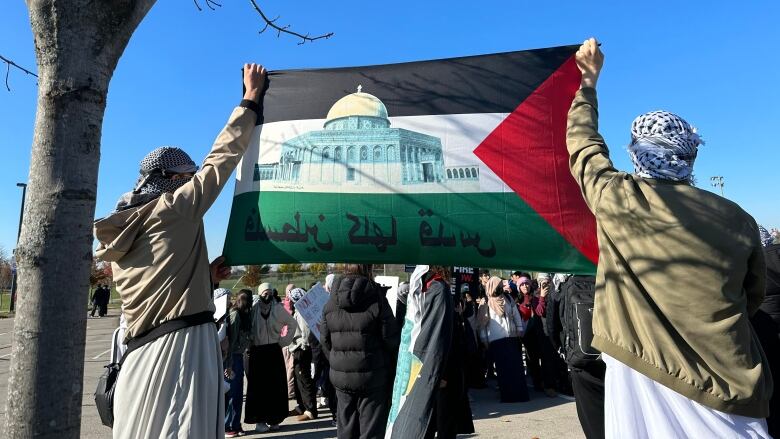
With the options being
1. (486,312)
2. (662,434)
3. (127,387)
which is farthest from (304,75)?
(486,312)

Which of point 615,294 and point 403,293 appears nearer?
point 615,294

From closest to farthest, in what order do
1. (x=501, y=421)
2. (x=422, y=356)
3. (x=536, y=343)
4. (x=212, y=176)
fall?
(x=212, y=176)
(x=422, y=356)
(x=501, y=421)
(x=536, y=343)

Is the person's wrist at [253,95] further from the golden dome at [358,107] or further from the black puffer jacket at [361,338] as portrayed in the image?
the black puffer jacket at [361,338]

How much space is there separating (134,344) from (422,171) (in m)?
1.84

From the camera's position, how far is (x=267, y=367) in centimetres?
723

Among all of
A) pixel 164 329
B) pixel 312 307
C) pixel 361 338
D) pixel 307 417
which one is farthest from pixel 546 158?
pixel 307 417

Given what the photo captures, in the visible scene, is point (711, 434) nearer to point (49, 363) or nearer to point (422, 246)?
point (422, 246)

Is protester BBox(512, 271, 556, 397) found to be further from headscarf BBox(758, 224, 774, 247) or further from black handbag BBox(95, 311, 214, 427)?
black handbag BBox(95, 311, 214, 427)

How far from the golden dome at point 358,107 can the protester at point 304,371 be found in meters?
4.69

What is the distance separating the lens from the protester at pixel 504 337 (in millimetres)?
8273

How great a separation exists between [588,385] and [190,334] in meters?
2.39

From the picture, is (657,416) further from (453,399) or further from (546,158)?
(453,399)

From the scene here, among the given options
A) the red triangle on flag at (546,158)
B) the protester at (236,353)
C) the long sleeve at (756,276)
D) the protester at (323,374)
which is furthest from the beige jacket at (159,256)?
the protester at (323,374)

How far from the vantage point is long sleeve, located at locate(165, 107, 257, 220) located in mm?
2680
